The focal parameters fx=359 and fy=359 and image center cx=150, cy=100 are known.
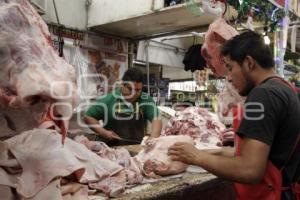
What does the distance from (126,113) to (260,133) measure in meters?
2.59

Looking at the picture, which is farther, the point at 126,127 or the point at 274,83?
the point at 126,127

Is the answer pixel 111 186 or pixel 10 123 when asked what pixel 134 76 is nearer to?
pixel 111 186

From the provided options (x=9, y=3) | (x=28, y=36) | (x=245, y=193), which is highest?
(x=9, y=3)

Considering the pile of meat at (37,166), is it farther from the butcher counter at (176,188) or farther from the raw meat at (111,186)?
the butcher counter at (176,188)

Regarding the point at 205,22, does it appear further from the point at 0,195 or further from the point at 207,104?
the point at 0,195

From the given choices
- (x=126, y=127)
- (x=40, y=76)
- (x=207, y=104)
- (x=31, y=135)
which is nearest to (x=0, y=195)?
(x=31, y=135)

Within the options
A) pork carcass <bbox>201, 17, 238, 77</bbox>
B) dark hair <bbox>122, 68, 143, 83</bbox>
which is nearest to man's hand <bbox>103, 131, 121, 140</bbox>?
dark hair <bbox>122, 68, 143, 83</bbox>

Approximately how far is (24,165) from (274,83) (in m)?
1.28

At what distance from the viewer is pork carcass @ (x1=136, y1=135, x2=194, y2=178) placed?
234 centimetres

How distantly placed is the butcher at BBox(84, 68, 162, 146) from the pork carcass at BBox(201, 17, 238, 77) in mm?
992

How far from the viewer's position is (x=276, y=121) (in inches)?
71.7

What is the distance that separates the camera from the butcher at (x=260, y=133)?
1800 millimetres

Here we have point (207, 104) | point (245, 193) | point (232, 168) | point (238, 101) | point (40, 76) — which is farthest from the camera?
point (207, 104)

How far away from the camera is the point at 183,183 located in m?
2.19
